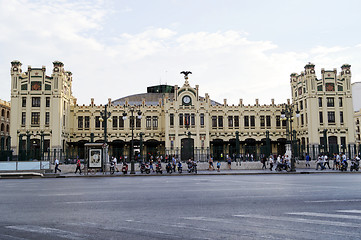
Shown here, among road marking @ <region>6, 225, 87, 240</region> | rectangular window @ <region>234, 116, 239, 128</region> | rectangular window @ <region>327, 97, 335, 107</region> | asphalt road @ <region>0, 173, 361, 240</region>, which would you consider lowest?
asphalt road @ <region>0, 173, 361, 240</region>

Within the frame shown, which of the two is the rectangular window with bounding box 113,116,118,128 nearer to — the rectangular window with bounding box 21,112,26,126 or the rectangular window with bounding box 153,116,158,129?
the rectangular window with bounding box 153,116,158,129

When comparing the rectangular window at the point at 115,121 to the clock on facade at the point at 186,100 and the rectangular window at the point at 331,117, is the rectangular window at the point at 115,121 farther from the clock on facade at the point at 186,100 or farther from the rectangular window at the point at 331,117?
the rectangular window at the point at 331,117

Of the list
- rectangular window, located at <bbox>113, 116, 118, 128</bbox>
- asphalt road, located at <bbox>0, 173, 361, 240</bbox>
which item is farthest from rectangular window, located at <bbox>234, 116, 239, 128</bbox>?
asphalt road, located at <bbox>0, 173, 361, 240</bbox>

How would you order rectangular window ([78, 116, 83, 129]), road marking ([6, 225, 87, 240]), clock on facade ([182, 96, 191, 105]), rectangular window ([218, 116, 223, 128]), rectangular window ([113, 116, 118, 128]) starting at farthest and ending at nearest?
rectangular window ([218, 116, 223, 128]) → rectangular window ([113, 116, 118, 128]) → rectangular window ([78, 116, 83, 129]) → clock on facade ([182, 96, 191, 105]) → road marking ([6, 225, 87, 240])

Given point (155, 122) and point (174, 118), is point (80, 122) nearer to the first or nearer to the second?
point (155, 122)

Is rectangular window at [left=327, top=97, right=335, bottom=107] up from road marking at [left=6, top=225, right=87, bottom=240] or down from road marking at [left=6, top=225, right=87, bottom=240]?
up

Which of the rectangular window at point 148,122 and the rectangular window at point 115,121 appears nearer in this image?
the rectangular window at point 115,121

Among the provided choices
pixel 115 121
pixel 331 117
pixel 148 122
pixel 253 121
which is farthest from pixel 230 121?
pixel 115 121

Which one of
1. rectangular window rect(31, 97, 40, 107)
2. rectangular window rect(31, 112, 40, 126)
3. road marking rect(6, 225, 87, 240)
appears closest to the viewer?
road marking rect(6, 225, 87, 240)

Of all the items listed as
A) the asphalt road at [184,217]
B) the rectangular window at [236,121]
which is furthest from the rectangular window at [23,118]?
the asphalt road at [184,217]

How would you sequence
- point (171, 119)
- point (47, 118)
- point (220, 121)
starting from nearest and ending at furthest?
point (47, 118) < point (171, 119) < point (220, 121)

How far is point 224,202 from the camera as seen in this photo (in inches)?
427

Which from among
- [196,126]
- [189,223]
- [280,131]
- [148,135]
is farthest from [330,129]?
[189,223]

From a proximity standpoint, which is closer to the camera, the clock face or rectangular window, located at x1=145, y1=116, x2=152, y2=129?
the clock face
